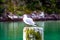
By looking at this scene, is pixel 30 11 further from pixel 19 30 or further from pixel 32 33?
pixel 32 33

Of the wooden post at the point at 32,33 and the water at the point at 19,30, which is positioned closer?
the wooden post at the point at 32,33

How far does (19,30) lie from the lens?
6.04 m

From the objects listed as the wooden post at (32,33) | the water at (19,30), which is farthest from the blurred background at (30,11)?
the wooden post at (32,33)

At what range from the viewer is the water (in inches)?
215

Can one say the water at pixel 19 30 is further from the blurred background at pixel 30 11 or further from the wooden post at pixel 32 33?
the wooden post at pixel 32 33

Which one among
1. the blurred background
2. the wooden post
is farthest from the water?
the wooden post

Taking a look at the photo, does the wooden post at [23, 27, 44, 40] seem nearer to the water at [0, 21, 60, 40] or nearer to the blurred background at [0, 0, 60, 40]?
the water at [0, 21, 60, 40]

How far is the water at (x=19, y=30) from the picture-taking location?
5471 mm

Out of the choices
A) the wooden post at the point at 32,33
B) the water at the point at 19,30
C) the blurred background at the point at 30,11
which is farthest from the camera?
the blurred background at the point at 30,11

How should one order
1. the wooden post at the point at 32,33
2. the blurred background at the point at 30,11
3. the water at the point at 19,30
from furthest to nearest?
the blurred background at the point at 30,11, the water at the point at 19,30, the wooden post at the point at 32,33

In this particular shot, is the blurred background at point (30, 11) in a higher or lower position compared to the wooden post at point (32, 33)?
higher

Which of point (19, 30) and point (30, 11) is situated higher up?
point (30, 11)

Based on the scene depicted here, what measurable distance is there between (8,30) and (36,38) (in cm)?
439

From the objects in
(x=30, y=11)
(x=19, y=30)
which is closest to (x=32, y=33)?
(x=19, y=30)
